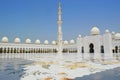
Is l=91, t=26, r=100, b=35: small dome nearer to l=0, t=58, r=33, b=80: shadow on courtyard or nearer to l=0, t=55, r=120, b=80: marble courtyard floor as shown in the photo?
l=0, t=55, r=120, b=80: marble courtyard floor

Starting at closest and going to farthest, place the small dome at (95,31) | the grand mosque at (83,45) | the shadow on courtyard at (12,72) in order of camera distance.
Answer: the shadow on courtyard at (12,72), the grand mosque at (83,45), the small dome at (95,31)

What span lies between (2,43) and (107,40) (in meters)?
21.1

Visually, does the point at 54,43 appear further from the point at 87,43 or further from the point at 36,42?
the point at 87,43

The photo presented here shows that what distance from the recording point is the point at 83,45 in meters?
31.6

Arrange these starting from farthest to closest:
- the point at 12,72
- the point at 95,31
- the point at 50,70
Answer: the point at 95,31
the point at 50,70
the point at 12,72

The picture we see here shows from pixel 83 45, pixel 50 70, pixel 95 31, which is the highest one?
pixel 95 31

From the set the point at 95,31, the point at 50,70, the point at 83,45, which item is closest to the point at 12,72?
the point at 50,70

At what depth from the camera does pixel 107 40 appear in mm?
25328

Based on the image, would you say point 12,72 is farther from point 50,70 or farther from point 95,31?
point 95,31

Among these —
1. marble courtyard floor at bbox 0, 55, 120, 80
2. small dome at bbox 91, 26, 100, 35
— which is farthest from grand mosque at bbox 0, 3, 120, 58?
marble courtyard floor at bbox 0, 55, 120, 80

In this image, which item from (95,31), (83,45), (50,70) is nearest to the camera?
(50,70)

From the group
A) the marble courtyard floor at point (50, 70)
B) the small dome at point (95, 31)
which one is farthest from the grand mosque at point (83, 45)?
the marble courtyard floor at point (50, 70)

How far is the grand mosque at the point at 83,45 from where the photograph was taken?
25141 millimetres

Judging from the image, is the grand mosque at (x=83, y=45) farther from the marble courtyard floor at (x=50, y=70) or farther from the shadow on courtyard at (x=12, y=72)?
the shadow on courtyard at (x=12, y=72)
